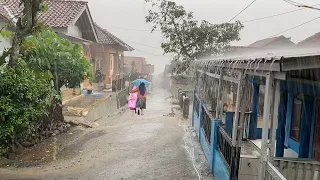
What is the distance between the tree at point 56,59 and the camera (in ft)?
32.9

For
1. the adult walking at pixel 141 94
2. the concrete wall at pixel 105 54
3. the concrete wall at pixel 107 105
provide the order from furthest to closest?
the concrete wall at pixel 105 54 → the adult walking at pixel 141 94 → the concrete wall at pixel 107 105

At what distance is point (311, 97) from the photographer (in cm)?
732

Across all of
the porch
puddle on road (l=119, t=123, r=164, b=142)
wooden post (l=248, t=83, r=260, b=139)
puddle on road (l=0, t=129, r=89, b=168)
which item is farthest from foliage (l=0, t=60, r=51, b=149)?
wooden post (l=248, t=83, r=260, b=139)

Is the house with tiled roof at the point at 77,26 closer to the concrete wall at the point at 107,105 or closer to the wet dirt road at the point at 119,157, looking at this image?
the concrete wall at the point at 107,105

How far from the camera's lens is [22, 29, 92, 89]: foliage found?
10.0 m

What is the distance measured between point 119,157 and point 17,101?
3017 mm

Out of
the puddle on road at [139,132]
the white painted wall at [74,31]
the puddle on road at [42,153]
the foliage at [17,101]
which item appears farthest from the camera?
the white painted wall at [74,31]

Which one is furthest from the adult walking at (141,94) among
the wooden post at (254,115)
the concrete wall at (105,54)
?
the concrete wall at (105,54)

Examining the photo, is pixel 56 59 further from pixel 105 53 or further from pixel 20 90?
pixel 105 53

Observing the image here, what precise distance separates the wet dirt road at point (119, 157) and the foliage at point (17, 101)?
97 centimetres

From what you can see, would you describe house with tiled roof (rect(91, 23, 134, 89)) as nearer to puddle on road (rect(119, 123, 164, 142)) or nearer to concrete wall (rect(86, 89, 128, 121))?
concrete wall (rect(86, 89, 128, 121))

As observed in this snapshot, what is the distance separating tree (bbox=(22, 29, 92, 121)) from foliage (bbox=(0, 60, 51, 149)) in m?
1.45

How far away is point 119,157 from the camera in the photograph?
9234 mm

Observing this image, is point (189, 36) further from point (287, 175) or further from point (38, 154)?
point (287, 175)
